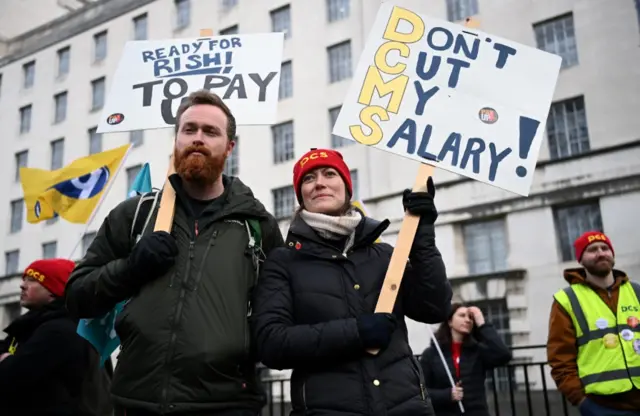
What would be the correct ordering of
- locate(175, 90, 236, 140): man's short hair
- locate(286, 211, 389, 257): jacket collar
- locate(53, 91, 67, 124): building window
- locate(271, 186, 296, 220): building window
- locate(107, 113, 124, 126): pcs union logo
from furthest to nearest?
locate(53, 91, 67, 124): building window, locate(271, 186, 296, 220): building window, locate(107, 113, 124, 126): pcs union logo, locate(175, 90, 236, 140): man's short hair, locate(286, 211, 389, 257): jacket collar

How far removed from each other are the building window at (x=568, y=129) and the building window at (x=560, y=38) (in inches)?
48.5

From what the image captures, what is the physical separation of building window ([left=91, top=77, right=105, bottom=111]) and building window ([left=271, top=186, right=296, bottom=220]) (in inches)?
486

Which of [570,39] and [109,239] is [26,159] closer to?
[570,39]

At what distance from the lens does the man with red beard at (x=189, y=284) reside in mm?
2467

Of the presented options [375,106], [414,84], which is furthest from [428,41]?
[375,106]

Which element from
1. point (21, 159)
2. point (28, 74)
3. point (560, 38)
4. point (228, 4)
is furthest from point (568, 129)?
point (28, 74)

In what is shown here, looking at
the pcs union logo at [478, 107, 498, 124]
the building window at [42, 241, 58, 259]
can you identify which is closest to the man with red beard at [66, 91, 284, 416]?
the pcs union logo at [478, 107, 498, 124]

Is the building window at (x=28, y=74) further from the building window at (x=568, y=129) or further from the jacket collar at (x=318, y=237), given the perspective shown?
the jacket collar at (x=318, y=237)

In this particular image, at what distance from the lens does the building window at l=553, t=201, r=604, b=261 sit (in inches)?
637

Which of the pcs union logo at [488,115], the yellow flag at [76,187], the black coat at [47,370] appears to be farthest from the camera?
the yellow flag at [76,187]

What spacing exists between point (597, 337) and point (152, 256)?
11.3 feet

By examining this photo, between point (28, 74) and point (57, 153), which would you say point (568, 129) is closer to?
point (57, 153)

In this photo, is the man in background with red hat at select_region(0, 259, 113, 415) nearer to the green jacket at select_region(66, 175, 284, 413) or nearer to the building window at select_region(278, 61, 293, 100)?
the green jacket at select_region(66, 175, 284, 413)

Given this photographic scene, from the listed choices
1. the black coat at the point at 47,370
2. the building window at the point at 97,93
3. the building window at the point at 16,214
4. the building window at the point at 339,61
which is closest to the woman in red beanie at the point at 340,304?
the black coat at the point at 47,370
